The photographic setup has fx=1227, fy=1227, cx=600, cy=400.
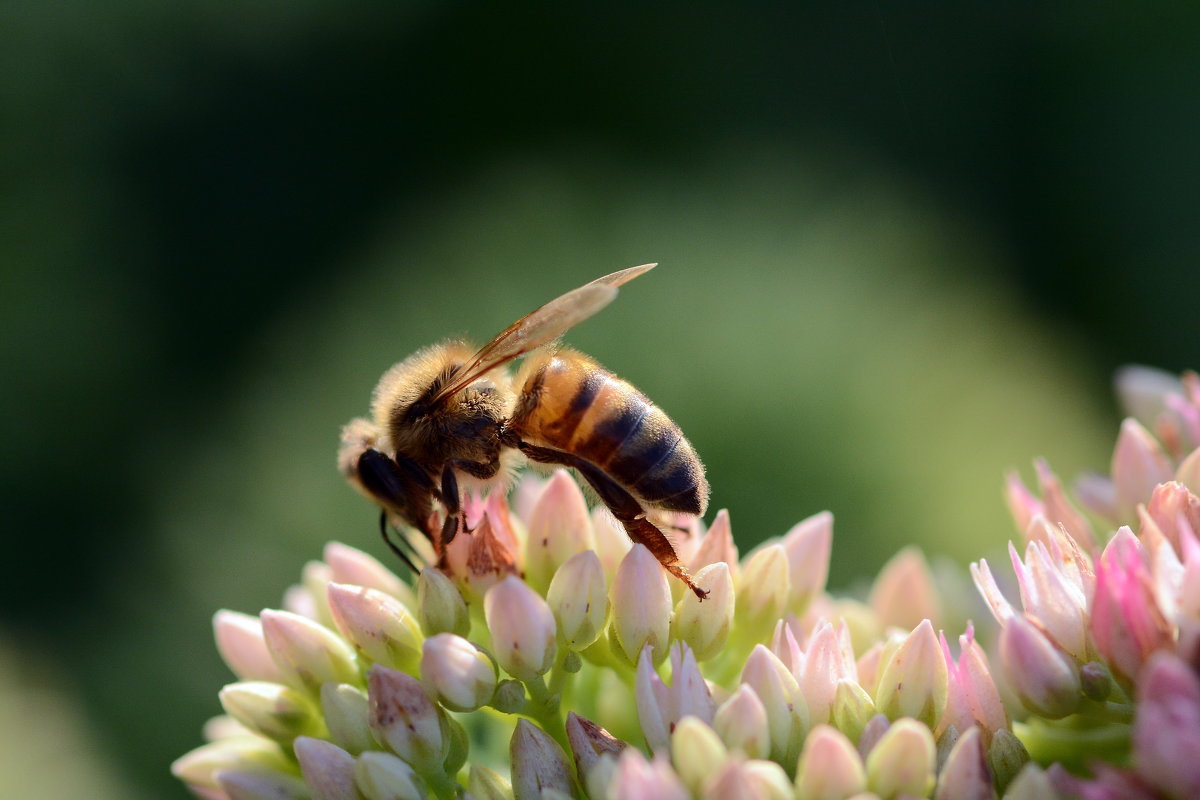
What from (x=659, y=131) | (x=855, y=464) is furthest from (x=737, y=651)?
(x=659, y=131)

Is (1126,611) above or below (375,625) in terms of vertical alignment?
below

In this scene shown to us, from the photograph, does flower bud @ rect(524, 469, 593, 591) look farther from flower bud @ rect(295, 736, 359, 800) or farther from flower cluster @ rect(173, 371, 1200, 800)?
flower bud @ rect(295, 736, 359, 800)

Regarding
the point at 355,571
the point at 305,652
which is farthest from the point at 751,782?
the point at 355,571

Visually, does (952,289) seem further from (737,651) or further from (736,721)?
(736,721)

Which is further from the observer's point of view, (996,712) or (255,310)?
Result: (255,310)

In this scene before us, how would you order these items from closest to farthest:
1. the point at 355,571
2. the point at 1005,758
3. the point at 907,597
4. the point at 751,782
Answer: the point at 751,782 → the point at 1005,758 → the point at 355,571 → the point at 907,597


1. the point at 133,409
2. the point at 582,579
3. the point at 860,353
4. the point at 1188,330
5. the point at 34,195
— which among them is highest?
the point at 34,195

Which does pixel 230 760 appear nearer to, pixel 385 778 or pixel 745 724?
pixel 385 778
